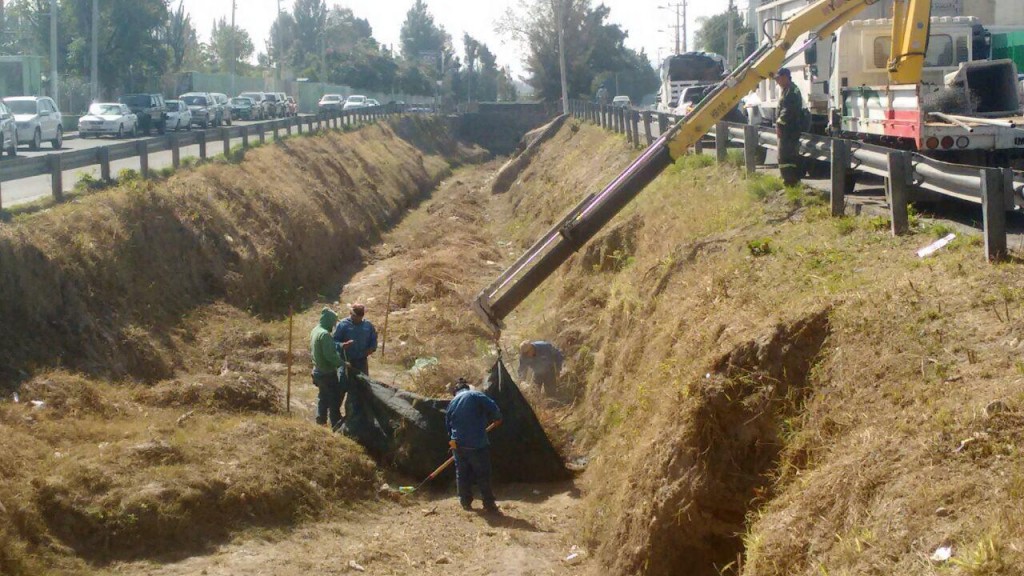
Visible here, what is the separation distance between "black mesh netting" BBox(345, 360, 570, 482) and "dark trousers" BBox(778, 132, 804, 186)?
4.28m

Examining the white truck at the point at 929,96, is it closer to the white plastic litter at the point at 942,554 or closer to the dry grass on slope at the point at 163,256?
the white plastic litter at the point at 942,554

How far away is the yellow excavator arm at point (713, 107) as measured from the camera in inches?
600

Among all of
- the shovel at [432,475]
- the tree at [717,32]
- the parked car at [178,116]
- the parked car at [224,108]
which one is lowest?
the shovel at [432,475]

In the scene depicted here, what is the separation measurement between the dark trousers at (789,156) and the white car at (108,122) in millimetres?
32127

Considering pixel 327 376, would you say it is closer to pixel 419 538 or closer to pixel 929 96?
pixel 419 538

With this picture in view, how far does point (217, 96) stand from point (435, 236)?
97.0ft

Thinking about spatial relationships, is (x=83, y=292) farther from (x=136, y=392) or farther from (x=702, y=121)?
(x=702, y=121)

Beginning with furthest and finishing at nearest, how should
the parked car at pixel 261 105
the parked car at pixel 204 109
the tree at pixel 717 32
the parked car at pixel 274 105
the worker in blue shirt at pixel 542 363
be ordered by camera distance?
the tree at pixel 717 32 < the parked car at pixel 274 105 < the parked car at pixel 261 105 < the parked car at pixel 204 109 < the worker in blue shirt at pixel 542 363

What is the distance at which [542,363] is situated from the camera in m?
15.5

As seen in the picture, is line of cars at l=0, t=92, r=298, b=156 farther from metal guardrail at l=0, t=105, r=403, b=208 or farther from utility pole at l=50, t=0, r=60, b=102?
metal guardrail at l=0, t=105, r=403, b=208

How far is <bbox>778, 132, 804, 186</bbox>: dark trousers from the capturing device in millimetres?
13820

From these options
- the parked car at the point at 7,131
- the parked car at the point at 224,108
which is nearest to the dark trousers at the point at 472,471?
the parked car at the point at 7,131

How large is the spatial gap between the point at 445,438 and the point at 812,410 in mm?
5904

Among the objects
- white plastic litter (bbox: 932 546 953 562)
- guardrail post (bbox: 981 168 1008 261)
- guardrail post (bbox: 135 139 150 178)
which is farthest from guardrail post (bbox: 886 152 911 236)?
guardrail post (bbox: 135 139 150 178)
